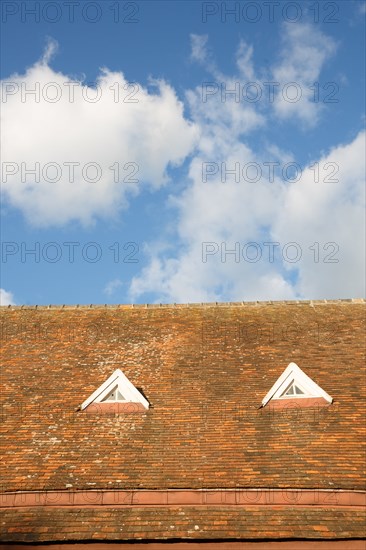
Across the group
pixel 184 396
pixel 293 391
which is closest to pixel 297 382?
pixel 293 391

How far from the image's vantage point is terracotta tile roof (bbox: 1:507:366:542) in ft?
29.2

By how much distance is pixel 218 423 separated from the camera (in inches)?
456

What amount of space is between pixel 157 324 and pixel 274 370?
4.98 m

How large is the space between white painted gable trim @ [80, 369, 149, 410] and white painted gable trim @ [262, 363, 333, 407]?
346 cm

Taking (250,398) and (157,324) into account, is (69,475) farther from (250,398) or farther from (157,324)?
(157,324)

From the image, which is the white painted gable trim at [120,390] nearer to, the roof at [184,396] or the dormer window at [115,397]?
the dormer window at [115,397]

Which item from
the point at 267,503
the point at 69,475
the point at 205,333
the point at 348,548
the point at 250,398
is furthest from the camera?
the point at 205,333

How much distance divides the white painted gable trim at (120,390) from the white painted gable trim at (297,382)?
11.4 ft

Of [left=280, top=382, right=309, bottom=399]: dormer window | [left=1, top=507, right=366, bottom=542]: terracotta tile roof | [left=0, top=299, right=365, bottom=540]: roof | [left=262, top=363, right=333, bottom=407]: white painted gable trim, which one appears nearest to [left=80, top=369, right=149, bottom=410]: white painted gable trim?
[left=0, top=299, right=365, bottom=540]: roof

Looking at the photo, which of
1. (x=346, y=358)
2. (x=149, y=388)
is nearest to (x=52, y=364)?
(x=149, y=388)

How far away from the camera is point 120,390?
12570mm

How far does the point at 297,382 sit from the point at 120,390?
499 centimetres

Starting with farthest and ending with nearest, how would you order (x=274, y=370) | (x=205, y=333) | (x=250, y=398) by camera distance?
(x=205, y=333) → (x=274, y=370) → (x=250, y=398)

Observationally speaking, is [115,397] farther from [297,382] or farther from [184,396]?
[297,382]
